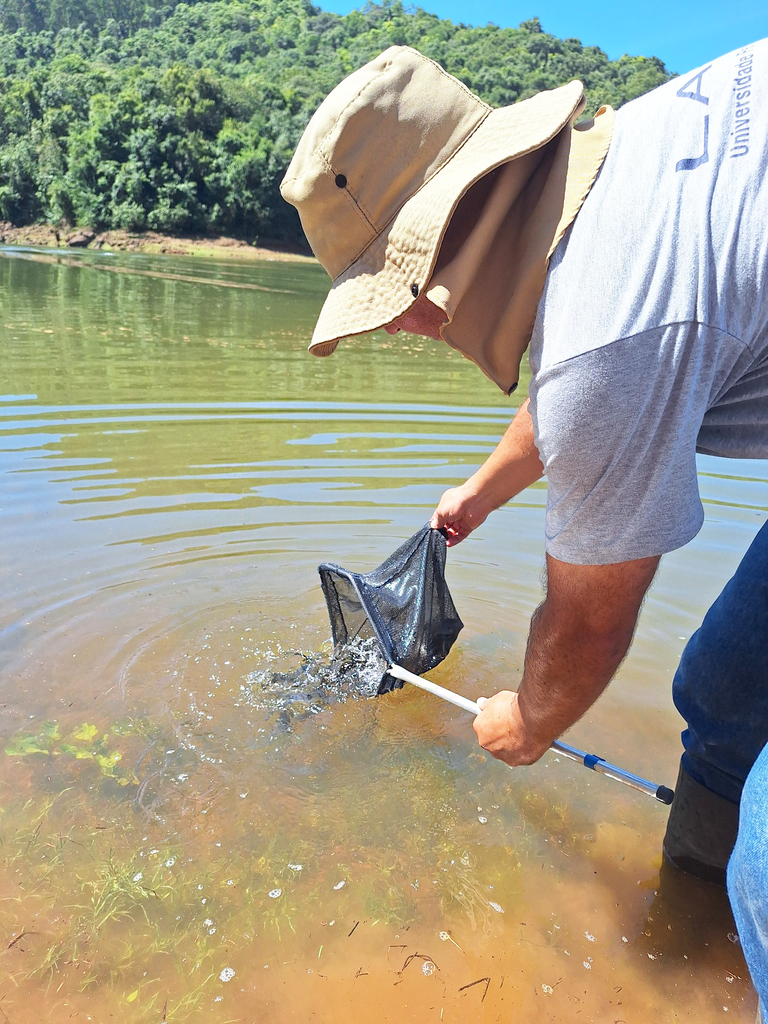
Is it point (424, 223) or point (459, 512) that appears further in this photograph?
point (459, 512)

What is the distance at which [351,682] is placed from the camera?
3154 mm

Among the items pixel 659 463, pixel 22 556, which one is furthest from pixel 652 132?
pixel 22 556

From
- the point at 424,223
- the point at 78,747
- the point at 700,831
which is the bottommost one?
the point at 78,747

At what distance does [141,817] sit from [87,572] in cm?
193

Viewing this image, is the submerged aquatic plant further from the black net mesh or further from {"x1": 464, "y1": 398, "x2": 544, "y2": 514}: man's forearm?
{"x1": 464, "y1": 398, "x2": 544, "y2": 514}: man's forearm

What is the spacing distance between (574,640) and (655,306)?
75 cm

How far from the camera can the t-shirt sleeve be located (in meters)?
1.50

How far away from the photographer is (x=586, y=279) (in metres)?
1.53

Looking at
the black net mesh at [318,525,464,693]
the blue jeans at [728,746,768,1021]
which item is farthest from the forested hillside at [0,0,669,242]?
the blue jeans at [728,746,768,1021]

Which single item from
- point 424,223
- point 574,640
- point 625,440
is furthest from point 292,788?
point 424,223

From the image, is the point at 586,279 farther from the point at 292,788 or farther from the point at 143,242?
the point at 143,242

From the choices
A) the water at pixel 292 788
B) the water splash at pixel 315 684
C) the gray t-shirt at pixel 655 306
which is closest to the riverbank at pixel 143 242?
the water at pixel 292 788

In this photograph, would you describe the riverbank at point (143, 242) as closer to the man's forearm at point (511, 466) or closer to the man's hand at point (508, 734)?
the man's forearm at point (511, 466)

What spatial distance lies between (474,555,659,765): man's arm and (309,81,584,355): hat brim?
0.69 metres
